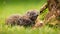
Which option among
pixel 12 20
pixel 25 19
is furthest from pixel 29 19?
pixel 12 20

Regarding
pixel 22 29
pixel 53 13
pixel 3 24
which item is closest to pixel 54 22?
pixel 53 13

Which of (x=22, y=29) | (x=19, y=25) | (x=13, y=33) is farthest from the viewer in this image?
(x=19, y=25)

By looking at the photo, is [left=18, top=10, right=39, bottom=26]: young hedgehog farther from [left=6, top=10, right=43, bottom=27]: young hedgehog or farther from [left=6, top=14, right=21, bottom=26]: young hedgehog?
[left=6, top=14, right=21, bottom=26]: young hedgehog

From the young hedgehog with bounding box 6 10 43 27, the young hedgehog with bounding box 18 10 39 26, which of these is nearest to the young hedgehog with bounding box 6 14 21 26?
the young hedgehog with bounding box 6 10 43 27

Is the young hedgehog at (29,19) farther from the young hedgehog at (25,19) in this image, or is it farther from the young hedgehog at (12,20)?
the young hedgehog at (12,20)

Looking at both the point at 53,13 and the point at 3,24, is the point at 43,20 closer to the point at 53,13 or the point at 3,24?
the point at 53,13

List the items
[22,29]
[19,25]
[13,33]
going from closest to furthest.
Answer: [13,33], [22,29], [19,25]

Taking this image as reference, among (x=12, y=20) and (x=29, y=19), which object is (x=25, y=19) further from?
(x=12, y=20)

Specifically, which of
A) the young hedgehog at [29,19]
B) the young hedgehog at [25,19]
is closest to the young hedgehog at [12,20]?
the young hedgehog at [25,19]

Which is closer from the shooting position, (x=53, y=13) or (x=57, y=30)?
(x=57, y=30)

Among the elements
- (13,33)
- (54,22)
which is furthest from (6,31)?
(54,22)

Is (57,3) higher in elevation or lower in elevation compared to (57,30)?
higher
